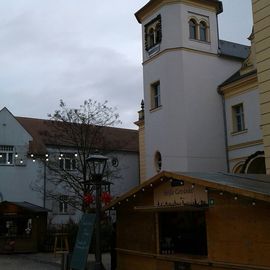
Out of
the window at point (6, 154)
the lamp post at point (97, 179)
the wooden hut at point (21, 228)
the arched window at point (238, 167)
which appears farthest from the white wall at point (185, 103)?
the window at point (6, 154)

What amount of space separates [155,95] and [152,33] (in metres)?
3.82

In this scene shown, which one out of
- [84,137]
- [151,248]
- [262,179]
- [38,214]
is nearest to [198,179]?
[262,179]

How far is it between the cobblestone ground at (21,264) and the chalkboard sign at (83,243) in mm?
5251

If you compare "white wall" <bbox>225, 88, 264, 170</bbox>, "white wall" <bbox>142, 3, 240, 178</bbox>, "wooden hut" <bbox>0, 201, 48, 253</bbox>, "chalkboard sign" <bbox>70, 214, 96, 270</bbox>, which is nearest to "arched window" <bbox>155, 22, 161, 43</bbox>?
"white wall" <bbox>142, 3, 240, 178</bbox>

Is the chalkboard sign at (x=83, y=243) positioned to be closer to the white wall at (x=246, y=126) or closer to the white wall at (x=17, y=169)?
the white wall at (x=246, y=126)

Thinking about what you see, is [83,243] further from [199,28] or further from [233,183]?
[199,28]

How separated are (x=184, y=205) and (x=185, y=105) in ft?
51.7

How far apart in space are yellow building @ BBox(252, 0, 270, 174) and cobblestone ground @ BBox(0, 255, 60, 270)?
1029 cm

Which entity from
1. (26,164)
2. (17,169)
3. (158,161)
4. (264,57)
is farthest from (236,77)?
(17,169)

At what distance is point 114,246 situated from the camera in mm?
16234

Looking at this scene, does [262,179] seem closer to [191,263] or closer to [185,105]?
[191,263]

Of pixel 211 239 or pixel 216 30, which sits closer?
pixel 211 239

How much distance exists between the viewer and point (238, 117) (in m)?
27.6

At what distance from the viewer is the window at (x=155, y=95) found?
2873cm
